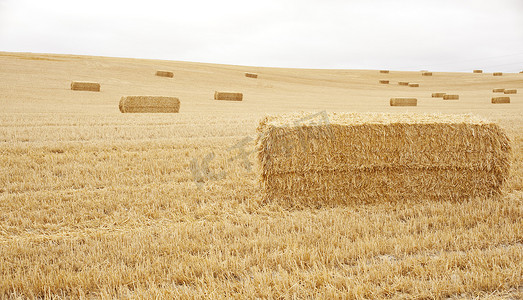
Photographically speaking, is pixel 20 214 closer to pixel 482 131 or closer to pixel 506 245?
pixel 506 245

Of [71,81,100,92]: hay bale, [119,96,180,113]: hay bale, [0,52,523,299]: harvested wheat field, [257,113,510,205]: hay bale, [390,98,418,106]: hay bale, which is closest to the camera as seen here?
[0,52,523,299]: harvested wheat field

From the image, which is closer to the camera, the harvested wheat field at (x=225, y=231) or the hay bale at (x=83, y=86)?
the harvested wheat field at (x=225, y=231)

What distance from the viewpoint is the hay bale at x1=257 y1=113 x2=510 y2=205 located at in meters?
5.65

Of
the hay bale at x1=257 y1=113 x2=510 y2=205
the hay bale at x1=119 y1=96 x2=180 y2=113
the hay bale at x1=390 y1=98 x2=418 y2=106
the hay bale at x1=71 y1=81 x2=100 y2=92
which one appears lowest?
the hay bale at x1=257 y1=113 x2=510 y2=205

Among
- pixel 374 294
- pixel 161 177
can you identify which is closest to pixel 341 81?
pixel 161 177

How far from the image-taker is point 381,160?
5.80 meters

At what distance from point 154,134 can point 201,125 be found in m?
2.19

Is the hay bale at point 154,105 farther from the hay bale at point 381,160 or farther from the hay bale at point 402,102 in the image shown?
the hay bale at point 402,102

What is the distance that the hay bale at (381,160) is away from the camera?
5.65 m

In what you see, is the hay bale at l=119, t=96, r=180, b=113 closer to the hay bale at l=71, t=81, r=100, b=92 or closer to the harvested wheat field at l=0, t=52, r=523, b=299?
the harvested wheat field at l=0, t=52, r=523, b=299

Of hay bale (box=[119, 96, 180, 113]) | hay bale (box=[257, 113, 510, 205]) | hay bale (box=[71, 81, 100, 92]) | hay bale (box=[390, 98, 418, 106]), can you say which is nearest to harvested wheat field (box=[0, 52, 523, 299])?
hay bale (box=[257, 113, 510, 205])

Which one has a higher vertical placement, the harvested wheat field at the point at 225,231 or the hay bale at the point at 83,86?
the hay bale at the point at 83,86

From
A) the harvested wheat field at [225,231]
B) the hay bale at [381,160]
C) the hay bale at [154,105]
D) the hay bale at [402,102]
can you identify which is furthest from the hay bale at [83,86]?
the hay bale at [381,160]

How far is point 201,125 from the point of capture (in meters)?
13.0
